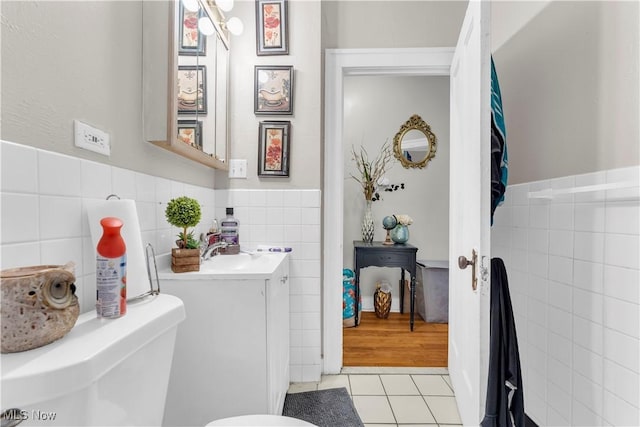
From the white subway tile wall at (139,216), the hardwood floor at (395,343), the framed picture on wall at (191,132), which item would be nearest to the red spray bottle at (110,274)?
the white subway tile wall at (139,216)

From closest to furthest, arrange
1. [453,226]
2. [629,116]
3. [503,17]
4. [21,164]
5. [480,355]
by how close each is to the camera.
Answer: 1. [21,164]
2. [629,116]
3. [480,355]
4. [503,17]
5. [453,226]

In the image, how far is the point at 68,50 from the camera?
0.81 m

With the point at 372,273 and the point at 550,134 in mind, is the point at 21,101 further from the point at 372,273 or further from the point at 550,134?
the point at 372,273

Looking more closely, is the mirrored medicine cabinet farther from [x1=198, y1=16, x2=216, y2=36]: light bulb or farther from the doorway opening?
the doorway opening

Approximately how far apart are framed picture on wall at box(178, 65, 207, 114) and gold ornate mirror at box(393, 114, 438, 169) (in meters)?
2.11

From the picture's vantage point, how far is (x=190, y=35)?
1.36 m

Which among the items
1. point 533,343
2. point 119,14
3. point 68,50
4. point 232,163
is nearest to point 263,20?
point 232,163

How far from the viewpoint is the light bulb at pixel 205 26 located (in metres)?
1.44

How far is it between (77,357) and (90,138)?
24.9 inches

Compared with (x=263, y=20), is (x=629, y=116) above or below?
below

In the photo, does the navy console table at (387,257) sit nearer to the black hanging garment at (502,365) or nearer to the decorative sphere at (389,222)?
the decorative sphere at (389,222)

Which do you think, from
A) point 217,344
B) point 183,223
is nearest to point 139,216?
point 183,223

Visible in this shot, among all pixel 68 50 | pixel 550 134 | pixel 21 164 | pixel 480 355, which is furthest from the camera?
pixel 550 134

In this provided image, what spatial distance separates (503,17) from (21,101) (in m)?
2.07
